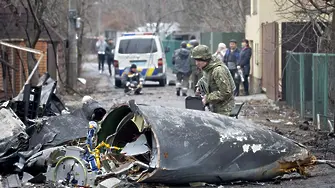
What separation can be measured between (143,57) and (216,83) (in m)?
20.7

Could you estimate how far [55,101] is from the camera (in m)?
14.2

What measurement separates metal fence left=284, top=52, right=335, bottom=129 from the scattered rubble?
5724mm

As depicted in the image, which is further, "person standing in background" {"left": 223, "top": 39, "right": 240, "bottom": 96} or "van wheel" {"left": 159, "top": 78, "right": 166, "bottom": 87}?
"van wheel" {"left": 159, "top": 78, "right": 166, "bottom": 87}

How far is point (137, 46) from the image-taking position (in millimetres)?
31047

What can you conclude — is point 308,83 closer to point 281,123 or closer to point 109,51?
point 281,123

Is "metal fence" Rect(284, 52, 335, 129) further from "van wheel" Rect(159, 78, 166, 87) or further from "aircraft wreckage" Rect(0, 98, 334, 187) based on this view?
"van wheel" Rect(159, 78, 166, 87)

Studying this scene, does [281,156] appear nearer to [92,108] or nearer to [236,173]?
[236,173]

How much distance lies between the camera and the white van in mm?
30609

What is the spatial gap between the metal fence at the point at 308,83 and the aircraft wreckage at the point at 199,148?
5.66 m

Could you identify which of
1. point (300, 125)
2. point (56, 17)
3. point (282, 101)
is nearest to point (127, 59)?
point (56, 17)

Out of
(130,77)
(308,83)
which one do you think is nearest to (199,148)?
(308,83)

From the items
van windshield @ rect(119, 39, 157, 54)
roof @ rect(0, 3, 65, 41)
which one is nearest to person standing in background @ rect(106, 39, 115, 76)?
van windshield @ rect(119, 39, 157, 54)

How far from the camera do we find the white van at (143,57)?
30609 mm

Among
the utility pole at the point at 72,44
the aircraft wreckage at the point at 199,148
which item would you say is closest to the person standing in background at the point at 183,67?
the utility pole at the point at 72,44
